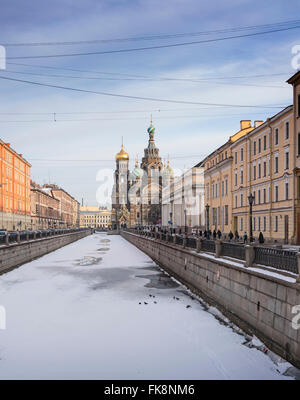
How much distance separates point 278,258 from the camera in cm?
1305

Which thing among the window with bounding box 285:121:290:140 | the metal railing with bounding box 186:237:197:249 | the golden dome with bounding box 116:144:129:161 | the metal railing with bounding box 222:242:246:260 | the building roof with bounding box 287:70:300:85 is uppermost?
the golden dome with bounding box 116:144:129:161

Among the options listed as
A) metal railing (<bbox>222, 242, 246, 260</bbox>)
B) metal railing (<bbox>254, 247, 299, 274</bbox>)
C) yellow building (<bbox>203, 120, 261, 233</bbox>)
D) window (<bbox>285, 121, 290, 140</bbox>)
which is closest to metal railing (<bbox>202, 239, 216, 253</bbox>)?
metal railing (<bbox>222, 242, 246, 260</bbox>)

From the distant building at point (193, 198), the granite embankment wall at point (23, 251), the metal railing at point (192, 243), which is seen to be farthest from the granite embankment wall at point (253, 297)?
the distant building at point (193, 198)

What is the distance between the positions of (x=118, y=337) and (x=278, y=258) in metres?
6.00

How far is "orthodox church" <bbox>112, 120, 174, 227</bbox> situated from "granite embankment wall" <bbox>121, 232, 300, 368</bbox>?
12482 centimetres

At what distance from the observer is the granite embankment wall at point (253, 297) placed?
37.2 feet

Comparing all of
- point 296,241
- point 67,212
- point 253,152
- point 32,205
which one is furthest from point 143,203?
point 296,241

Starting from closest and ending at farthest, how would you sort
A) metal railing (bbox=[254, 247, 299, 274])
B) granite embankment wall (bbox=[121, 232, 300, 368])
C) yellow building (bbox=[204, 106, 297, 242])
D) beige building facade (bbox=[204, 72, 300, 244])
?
granite embankment wall (bbox=[121, 232, 300, 368]) < metal railing (bbox=[254, 247, 299, 274]) < beige building facade (bbox=[204, 72, 300, 244]) < yellow building (bbox=[204, 106, 297, 242])

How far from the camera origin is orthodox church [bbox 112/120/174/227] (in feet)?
510

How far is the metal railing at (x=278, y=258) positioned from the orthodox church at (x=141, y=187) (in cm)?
13104

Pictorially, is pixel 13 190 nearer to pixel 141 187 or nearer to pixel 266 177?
pixel 266 177

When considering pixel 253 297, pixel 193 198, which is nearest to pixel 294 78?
pixel 253 297

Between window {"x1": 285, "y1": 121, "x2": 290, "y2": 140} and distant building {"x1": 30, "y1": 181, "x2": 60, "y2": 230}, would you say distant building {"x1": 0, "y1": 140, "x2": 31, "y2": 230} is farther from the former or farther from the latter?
window {"x1": 285, "y1": 121, "x2": 290, "y2": 140}
